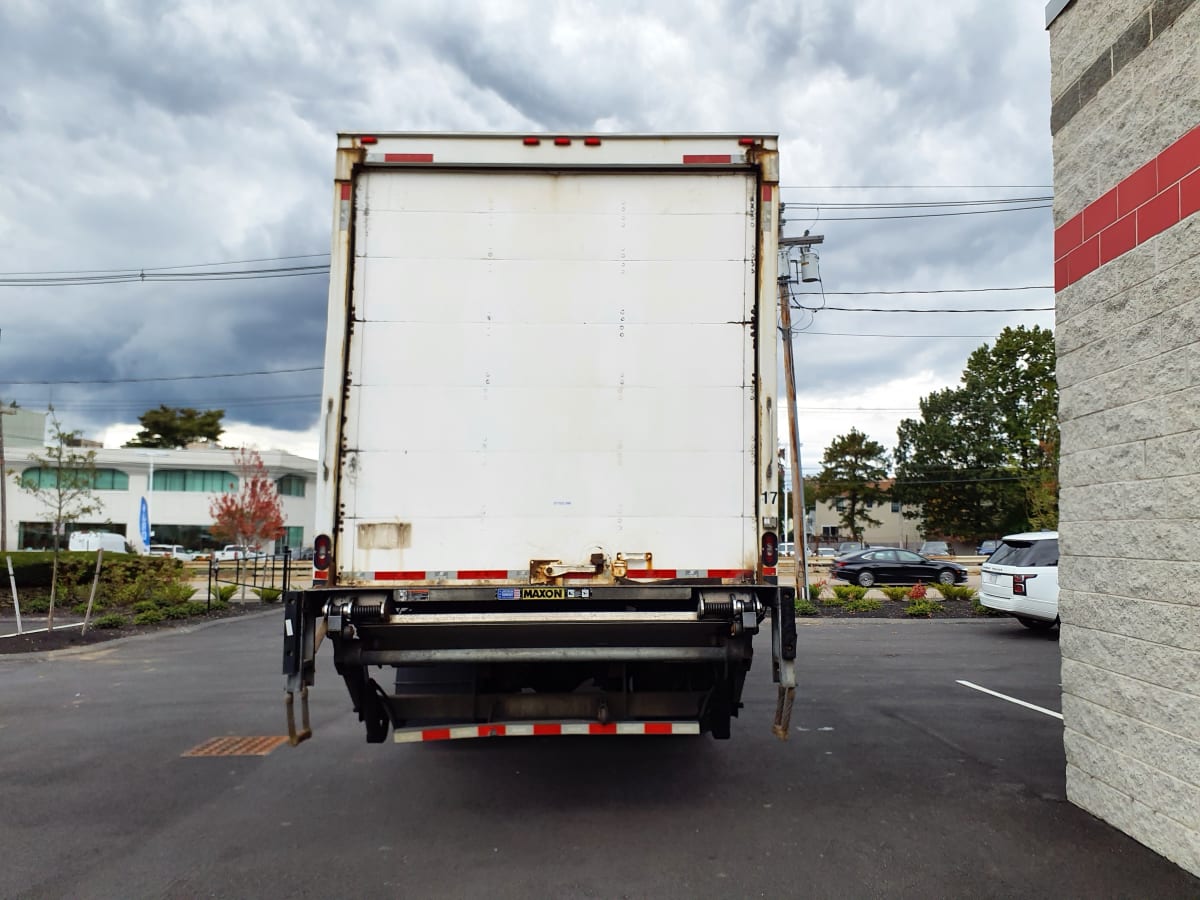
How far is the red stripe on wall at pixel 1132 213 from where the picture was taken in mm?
4391

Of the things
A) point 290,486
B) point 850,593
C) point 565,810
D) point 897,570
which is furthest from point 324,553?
point 290,486

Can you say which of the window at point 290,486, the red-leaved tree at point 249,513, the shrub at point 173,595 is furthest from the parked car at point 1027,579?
the window at point 290,486

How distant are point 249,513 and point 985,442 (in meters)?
44.9

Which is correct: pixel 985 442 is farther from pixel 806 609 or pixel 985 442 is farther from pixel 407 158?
pixel 407 158

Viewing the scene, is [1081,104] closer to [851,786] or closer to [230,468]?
[851,786]

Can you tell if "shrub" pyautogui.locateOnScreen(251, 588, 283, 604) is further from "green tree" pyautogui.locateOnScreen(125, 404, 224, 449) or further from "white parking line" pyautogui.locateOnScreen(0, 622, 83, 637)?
"green tree" pyautogui.locateOnScreen(125, 404, 224, 449)

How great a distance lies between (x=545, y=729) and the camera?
196 inches

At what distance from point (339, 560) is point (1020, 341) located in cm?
5459

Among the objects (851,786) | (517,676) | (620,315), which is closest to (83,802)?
(517,676)

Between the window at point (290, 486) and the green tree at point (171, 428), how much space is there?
25.4 m

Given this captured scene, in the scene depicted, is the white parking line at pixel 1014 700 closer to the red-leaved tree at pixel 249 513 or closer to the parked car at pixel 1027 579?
the parked car at pixel 1027 579

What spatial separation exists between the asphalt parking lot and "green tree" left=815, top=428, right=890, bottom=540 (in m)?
65.1

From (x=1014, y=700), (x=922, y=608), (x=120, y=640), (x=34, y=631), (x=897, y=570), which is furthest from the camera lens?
(x=897, y=570)

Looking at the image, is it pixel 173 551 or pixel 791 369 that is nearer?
pixel 791 369
